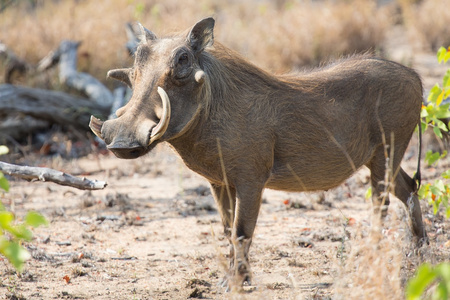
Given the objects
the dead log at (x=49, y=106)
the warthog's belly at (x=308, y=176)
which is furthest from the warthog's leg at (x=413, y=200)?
the dead log at (x=49, y=106)

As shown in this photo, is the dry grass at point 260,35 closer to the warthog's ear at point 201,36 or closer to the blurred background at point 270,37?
the blurred background at point 270,37

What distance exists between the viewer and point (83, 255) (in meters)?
3.96

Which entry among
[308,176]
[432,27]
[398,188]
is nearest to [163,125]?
[308,176]

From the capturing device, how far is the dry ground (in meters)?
2.90

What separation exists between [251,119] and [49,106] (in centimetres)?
445

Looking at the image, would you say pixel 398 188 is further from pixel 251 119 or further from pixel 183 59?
pixel 183 59

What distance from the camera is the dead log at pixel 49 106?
6.59m

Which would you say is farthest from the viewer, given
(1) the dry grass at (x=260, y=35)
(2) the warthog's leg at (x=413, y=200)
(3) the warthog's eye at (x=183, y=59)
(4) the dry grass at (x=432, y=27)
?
(4) the dry grass at (x=432, y=27)

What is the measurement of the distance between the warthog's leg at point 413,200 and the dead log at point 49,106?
4.42 metres

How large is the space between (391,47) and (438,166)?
5.37 metres

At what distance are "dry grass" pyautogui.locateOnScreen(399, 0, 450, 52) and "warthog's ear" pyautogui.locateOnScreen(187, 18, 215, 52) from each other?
322 inches

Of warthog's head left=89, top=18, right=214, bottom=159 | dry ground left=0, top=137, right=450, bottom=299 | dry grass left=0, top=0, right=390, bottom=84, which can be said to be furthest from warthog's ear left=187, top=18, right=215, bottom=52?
dry grass left=0, top=0, right=390, bottom=84

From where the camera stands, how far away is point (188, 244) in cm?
427

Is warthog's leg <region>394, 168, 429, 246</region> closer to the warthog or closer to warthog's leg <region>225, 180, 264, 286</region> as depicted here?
the warthog
